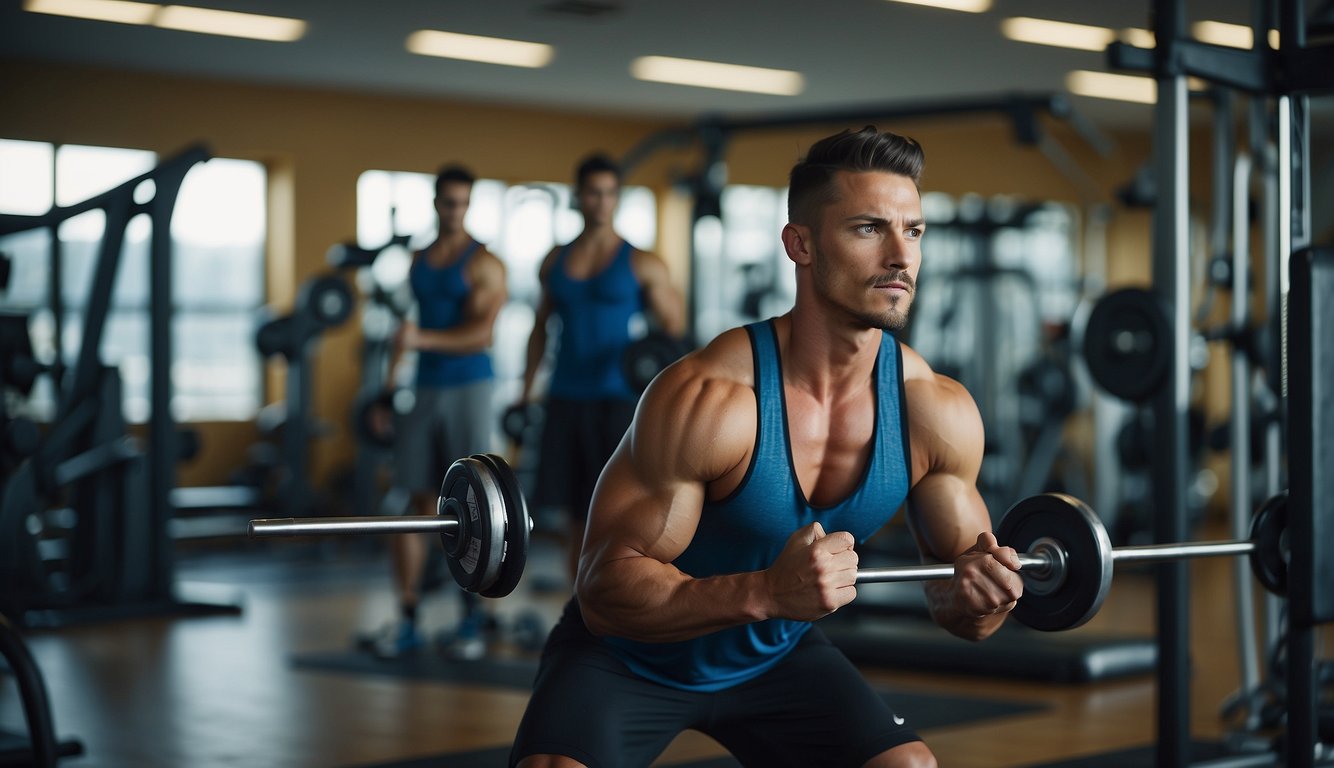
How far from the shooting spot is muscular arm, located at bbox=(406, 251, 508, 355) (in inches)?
164

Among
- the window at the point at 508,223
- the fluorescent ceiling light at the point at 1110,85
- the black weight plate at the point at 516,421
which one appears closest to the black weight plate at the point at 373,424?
the black weight plate at the point at 516,421

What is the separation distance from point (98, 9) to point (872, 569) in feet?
17.9

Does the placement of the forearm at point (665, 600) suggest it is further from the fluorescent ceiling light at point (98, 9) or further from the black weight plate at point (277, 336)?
the fluorescent ceiling light at point (98, 9)

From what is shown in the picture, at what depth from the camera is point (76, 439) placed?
4.82m

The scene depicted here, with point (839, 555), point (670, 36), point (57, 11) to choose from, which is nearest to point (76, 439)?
point (57, 11)

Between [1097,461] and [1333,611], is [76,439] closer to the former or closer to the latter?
[1333,611]

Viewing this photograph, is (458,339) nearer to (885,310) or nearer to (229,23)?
(885,310)

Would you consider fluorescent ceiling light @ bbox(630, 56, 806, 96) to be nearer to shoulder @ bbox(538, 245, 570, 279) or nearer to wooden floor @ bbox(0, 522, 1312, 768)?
wooden floor @ bbox(0, 522, 1312, 768)

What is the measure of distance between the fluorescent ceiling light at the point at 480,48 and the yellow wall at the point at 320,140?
0.85 meters

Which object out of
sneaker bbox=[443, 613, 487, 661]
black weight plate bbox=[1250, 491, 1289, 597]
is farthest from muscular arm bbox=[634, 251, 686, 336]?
black weight plate bbox=[1250, 491, 1289, 597]

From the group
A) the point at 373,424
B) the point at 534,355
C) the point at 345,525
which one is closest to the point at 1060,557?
the point at 345,525

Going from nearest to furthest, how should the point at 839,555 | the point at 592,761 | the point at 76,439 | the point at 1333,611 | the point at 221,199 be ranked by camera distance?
the point at 839,555 < the point at 592,761 < the point at 1333,611 < the point at 76,439 < the point at 221,199

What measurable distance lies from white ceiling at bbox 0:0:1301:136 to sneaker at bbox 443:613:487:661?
2.86 metres

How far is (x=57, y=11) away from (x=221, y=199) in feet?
5.79
